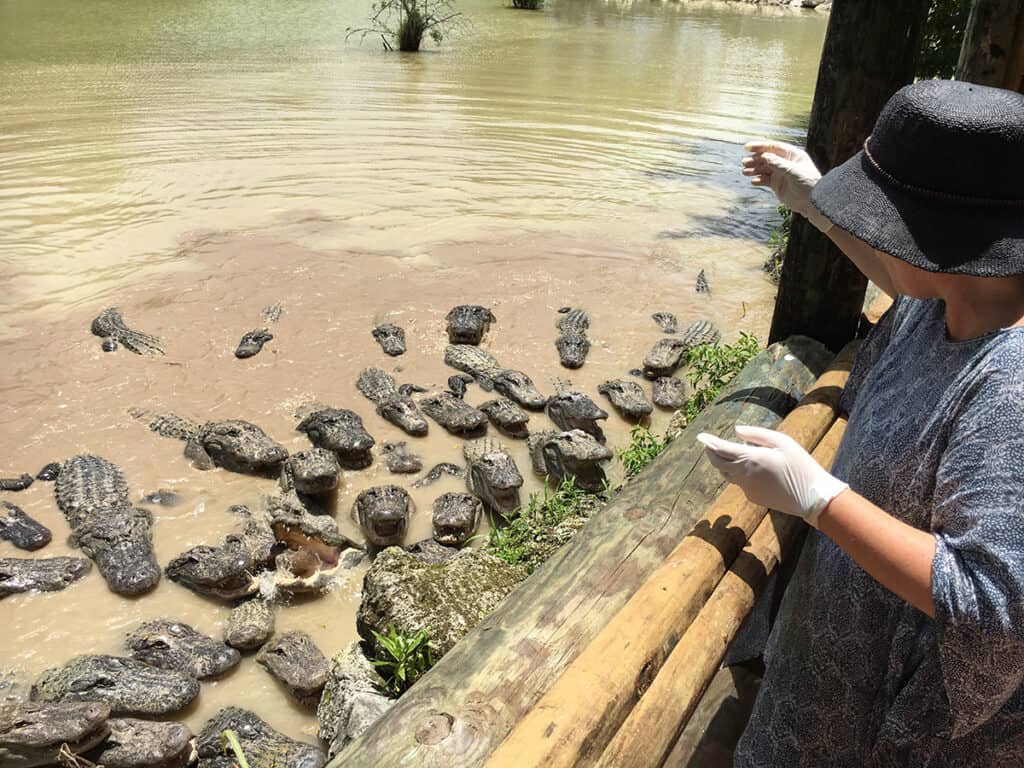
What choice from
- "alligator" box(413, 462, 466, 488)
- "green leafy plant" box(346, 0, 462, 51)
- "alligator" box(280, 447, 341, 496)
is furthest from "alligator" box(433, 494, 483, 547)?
"green leafy plant" box(346, 0, 462, 51)

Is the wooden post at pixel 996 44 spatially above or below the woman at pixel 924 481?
above

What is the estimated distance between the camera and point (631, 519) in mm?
3006

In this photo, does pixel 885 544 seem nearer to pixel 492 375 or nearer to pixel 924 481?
pixel 924 481

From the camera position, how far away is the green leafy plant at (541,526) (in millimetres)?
4555

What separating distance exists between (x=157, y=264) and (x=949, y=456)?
8687 millimetres

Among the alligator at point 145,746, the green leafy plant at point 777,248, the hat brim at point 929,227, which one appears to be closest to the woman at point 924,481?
the hat brim at point 929,227

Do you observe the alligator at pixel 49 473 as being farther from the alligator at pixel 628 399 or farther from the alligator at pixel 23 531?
the alligator at pixel 628 399

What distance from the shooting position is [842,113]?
153 inches

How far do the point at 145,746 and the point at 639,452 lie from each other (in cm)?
334

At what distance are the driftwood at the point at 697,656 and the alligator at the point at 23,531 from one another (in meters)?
4.24

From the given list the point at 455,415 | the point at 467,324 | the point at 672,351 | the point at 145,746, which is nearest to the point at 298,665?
the point at 145,746

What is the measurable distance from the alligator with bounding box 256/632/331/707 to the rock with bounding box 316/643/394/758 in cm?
9

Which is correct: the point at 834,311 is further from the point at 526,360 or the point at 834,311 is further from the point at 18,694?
the point at 18,694

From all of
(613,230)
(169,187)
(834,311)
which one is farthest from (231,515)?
(169,187)
